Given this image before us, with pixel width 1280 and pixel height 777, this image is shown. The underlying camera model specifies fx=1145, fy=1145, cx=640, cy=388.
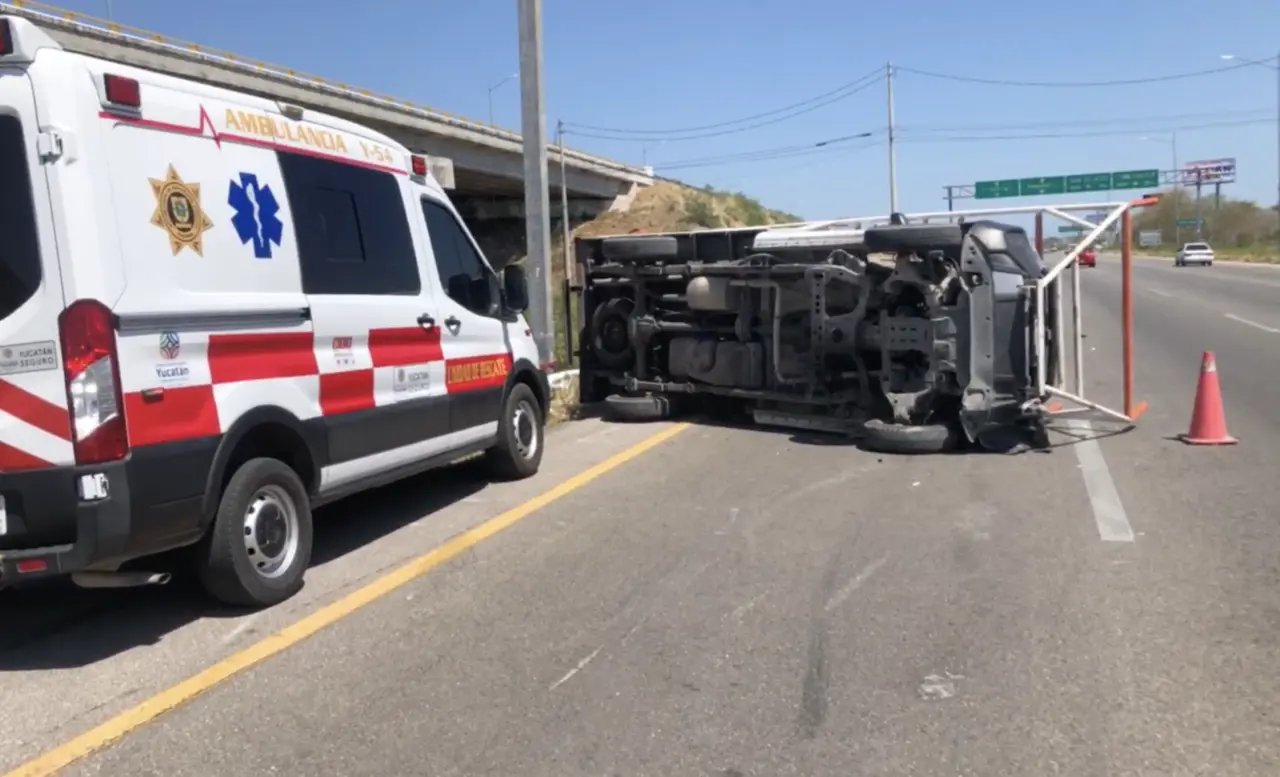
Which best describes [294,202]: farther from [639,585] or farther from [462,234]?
[639,585]

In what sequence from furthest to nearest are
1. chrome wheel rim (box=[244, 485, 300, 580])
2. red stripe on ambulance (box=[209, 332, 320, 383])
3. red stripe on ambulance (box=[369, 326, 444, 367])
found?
red stripe on ambulance (box=[369, 326, 444, 367]) → chrome wheel rim (box=[244, 485, 300, 580]) → red stripe on ambulance (box=[209, 332, 320, 383])

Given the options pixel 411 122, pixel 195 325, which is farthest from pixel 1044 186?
pixel 195 325

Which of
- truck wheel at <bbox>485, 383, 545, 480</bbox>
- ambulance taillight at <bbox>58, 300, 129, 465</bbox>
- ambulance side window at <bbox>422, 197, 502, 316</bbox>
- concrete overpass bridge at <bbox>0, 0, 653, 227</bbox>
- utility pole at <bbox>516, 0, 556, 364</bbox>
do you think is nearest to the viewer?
ambulance taillight at <bbox>58, 300, 129, 465</bbox>

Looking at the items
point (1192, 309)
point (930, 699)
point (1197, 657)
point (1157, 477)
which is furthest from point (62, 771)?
point (1192, 309)

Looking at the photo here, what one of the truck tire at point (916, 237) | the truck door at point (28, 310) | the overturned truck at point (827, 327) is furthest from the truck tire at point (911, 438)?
the truck door at point (28, 310)

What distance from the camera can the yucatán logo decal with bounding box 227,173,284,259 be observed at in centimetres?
532

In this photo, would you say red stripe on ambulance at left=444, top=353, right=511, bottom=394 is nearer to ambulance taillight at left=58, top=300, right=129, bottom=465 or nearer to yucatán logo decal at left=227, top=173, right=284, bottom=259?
yucatán logo decal at left=227, top=173, right=284, bottom=259

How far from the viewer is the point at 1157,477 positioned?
795cm

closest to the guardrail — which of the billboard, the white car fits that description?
the white car

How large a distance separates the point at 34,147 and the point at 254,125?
50.9 inches

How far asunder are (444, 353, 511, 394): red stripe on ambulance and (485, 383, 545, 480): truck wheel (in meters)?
0.23

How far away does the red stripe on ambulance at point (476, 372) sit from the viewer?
7.09 m

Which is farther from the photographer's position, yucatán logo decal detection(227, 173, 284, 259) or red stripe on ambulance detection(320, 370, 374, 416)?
red stripe on ambulance detection(320, 370, 374, 416)

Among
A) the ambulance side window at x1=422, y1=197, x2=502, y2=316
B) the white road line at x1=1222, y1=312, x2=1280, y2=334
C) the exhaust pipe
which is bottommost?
the white road line at x1=1222, y1=312, x2=1280, y2=334
